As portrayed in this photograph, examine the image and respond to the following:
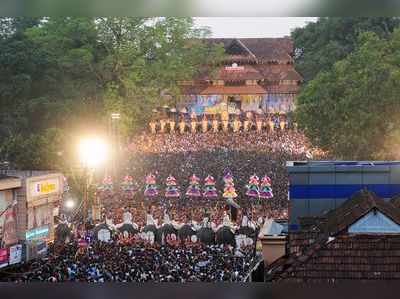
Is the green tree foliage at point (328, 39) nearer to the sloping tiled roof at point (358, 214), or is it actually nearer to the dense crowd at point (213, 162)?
the dense crowd at point (213, 162)

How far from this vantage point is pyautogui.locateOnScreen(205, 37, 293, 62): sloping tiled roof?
1601 inches

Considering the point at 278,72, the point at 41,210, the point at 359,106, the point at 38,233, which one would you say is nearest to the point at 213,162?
the point at 359,106

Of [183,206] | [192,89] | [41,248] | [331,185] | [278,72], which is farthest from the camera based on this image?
[278,72]

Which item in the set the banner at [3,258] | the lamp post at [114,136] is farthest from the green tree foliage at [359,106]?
the banner at [3,258]

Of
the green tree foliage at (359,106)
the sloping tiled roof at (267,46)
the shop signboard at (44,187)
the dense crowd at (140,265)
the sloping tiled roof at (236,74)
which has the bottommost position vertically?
the dense crowd at (140,265)

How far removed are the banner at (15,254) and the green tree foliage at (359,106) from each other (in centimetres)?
900

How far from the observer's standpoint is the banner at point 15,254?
11280 millimetres

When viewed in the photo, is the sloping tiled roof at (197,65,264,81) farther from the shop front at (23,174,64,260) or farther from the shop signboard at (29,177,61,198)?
the shop front at (23,174,64,260)

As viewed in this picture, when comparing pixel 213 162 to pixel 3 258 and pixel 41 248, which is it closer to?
pixel 41 248

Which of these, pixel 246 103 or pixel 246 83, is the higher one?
pixel 246 83

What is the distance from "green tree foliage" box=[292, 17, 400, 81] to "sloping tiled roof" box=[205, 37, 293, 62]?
75 cm

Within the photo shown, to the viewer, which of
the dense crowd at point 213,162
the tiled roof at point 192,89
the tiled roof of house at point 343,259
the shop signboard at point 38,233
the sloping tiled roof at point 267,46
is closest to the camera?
the tiled roof of house at point 343,259

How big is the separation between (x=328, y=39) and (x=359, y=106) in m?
20.9

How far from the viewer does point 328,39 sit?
128ft
